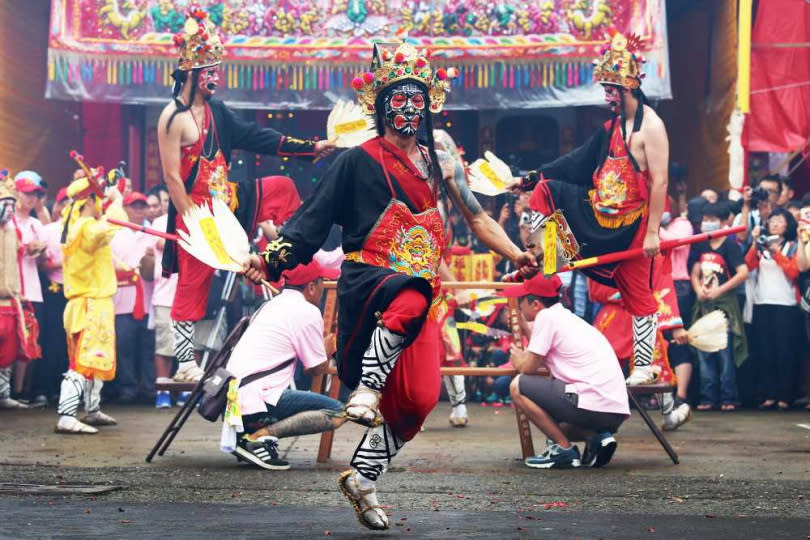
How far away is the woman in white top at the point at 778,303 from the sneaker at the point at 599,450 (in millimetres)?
4311

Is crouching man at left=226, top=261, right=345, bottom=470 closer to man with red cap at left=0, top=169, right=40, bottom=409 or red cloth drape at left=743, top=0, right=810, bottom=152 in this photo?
man with red cap at left=0, top=169, right=40, bottom=409

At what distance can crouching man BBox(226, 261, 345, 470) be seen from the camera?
8188mm

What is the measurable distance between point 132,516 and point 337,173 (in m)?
1.71

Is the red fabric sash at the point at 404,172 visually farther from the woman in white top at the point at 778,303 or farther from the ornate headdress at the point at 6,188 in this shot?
the woman in white top at the point at 778,303

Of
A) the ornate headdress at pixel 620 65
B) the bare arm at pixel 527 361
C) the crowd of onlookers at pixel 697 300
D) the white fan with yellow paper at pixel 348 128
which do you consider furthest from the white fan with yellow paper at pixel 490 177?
the crowd of onlookers at pixel 697 300

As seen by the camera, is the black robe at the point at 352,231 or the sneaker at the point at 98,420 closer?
the black robe at the point at 352,231

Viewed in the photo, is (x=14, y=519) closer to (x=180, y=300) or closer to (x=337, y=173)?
(x=337, y=173)

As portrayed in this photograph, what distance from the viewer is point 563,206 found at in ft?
31.7

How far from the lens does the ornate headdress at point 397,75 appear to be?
6402 mm

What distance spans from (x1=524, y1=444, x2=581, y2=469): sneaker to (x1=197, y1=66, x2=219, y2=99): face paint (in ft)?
10.5

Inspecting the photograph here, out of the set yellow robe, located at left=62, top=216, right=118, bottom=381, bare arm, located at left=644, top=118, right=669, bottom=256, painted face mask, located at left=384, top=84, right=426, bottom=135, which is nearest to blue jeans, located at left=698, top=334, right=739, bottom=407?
bare arm, located at left=644, top=118, right=669, bottom=256

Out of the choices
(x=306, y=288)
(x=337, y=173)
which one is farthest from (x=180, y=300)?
(x=337, y=173)

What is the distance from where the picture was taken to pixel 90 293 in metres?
10.7

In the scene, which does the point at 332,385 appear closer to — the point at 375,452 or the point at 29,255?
the point at 375,452
